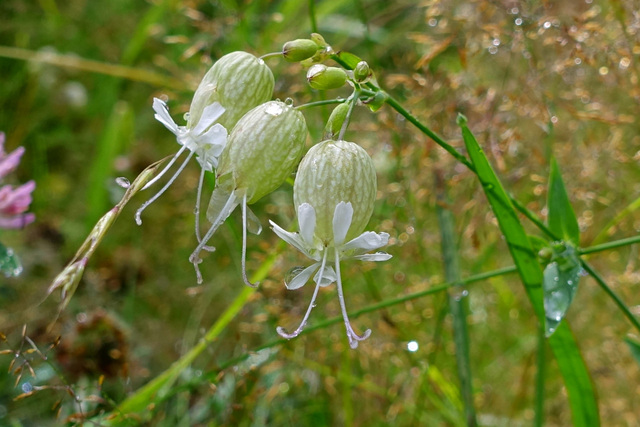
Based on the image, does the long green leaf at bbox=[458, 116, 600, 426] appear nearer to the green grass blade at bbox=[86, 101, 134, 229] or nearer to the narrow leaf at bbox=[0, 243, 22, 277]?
the narrow leaf at bbox=[0, 243, 22, 277]

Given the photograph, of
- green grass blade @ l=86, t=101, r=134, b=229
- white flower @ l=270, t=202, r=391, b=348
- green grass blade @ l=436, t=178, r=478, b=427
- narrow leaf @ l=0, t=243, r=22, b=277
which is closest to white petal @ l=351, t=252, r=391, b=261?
white flower @ l=270, t=202, r=391, b=348

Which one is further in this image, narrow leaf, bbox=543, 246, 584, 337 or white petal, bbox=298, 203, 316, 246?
narrow leaf, bbox=543, 246, 584, 337

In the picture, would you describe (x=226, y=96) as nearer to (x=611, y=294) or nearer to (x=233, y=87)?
(x=233, y=87)

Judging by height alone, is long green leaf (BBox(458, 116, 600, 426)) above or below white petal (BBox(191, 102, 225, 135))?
below

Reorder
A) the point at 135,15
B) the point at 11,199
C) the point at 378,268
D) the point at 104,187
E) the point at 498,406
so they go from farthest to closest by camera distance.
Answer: the point at 135,15
the point at 104,187
the point at 378,268
the point at 498,406
the point at 11,199

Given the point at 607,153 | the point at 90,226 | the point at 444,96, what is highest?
the point at 444,96

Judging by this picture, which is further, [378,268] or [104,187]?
[104,187]

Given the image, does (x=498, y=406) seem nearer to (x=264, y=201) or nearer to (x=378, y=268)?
(x=378, y=268)

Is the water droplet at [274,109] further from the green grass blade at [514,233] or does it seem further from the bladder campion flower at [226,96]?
the green grass blade at [514,233]

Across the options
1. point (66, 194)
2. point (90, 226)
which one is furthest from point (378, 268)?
point (66, 194)
